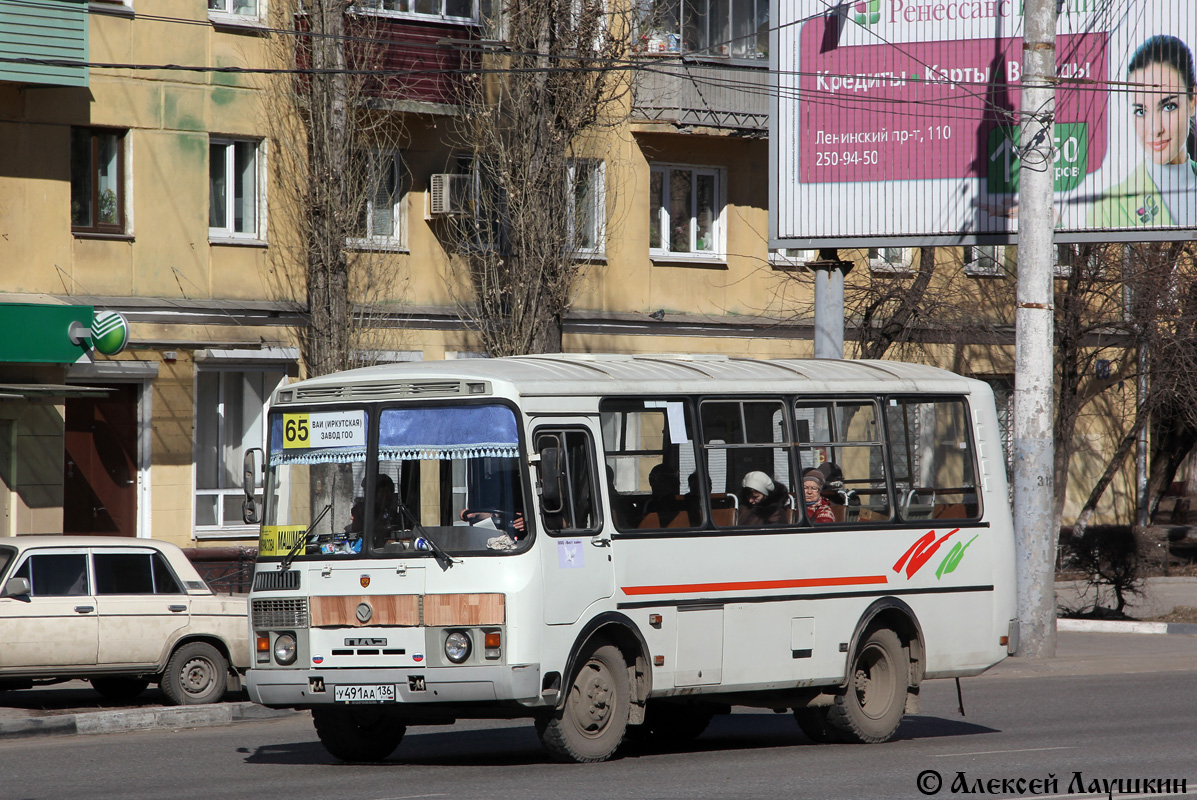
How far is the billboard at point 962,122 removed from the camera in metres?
19.7

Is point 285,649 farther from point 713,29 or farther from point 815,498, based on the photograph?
point 713,29

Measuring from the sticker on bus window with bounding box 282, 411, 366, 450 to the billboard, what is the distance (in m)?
10.3

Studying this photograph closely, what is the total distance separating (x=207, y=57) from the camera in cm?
2248

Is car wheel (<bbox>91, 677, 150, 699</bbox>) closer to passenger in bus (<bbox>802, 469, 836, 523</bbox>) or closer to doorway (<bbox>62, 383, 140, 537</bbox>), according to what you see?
doorway (<bbox>62, 383, 140, 537</bbox>)

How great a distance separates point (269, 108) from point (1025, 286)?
10535 millimetres

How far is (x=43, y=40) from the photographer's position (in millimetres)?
20516

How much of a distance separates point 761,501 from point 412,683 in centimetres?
292

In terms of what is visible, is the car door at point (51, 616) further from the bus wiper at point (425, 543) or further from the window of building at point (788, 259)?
the window of building at point (788, 259)

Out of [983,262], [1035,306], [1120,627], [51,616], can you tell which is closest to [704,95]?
[983,262]

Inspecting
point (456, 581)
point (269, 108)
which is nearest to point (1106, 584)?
point (269, 108)

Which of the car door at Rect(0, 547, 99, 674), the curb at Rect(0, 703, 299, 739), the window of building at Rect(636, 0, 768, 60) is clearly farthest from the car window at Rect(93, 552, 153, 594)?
the window of building at Rect(636, 0, 768, 60)

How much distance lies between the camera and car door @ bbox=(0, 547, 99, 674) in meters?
14.1

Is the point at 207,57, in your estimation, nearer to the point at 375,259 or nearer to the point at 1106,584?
the point at 375,259

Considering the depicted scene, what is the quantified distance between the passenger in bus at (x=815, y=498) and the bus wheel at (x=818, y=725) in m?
1.41
